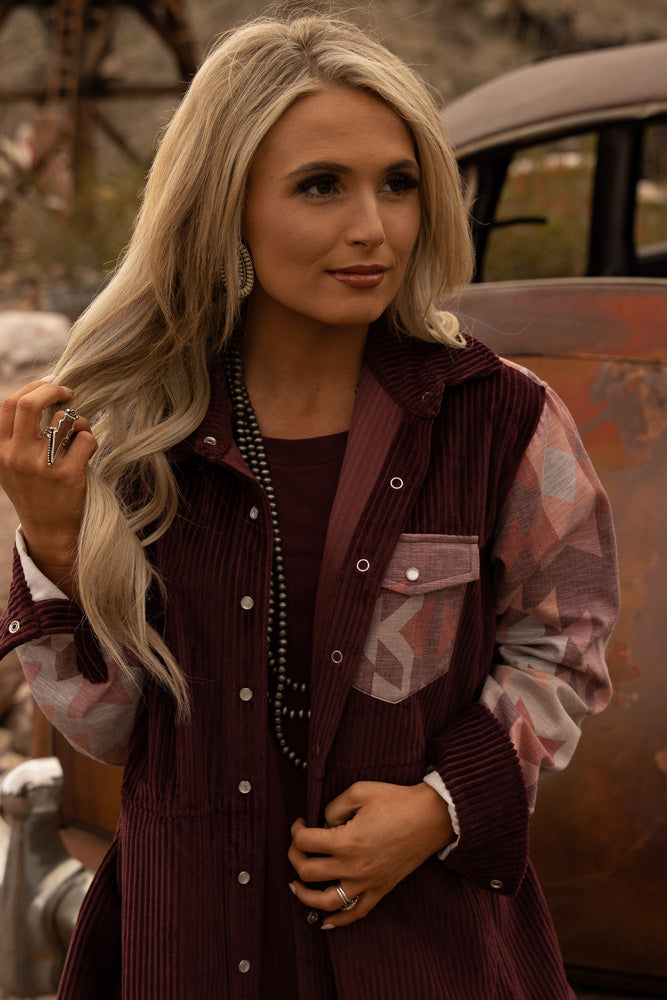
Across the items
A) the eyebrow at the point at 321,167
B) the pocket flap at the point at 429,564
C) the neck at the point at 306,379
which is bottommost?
the pocket flap at the point at 429,564

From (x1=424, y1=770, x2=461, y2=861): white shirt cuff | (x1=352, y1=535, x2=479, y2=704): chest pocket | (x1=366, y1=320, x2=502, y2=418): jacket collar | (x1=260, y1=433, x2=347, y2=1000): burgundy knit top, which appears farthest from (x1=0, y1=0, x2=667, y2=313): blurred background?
(x1=424, y1=770, x2=461, y2=861): white shirt cuff

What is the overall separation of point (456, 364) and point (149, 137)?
79.4 ft

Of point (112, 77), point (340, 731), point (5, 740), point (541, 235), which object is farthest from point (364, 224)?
point (112, 77)

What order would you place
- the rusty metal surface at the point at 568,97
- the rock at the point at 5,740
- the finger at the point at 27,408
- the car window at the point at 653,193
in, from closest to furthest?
the finger at the point at 27,408, the rusty metal surface at the point at 568,97, the rock at the point at 5,740, the car window at the point at 653,193

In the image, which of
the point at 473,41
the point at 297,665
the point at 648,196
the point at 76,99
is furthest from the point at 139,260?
the point at 473,41

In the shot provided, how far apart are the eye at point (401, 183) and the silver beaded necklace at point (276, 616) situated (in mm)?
401

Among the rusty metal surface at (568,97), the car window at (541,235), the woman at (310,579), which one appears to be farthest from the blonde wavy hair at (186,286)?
the car window at (541,235)

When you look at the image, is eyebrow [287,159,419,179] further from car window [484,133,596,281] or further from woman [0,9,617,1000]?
car window [484,133,596,281]

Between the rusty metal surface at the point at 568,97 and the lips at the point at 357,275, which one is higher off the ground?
the rusty metal surface at the point at 568,97

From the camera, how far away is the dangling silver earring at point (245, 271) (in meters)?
1.57

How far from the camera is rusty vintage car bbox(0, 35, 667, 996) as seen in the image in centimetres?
202

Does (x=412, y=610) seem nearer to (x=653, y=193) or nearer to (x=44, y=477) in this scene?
(x=44, y=477)

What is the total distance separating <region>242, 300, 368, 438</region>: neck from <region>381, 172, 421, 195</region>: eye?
0.73 ft

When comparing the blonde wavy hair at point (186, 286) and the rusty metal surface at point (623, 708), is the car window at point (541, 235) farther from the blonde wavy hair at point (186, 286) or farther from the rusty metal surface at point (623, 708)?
the blonde wavy hair at point (186, 286)
